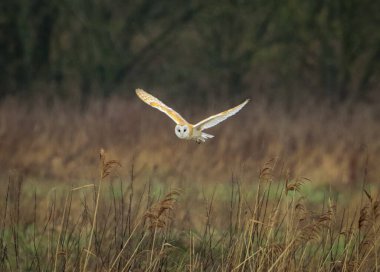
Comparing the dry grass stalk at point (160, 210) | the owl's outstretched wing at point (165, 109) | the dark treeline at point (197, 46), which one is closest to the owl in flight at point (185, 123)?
the owl's outstretched wing at point (165, 109)

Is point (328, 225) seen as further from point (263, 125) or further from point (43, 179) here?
point (263, 125)

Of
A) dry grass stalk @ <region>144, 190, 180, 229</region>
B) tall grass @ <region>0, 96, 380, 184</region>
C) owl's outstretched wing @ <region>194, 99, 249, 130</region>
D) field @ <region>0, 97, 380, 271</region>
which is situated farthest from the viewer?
tall grass @ <region>0, 96, 380, 184</region>

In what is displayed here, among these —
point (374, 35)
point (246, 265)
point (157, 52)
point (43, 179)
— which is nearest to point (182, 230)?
point (246, 265)

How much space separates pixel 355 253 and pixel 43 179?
299 inches

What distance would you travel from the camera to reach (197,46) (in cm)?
2325

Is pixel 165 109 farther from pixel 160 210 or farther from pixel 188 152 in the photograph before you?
pixel 188 152

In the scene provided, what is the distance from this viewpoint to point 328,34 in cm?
2044

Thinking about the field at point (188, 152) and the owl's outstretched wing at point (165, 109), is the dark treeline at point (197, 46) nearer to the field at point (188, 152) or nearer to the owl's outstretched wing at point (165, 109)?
the field at point (188, 152)

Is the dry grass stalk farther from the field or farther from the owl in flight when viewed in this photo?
the field

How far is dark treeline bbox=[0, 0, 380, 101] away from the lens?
2047 centimetres

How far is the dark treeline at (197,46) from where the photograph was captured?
806 inches

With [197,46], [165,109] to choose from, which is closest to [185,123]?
[165,109]

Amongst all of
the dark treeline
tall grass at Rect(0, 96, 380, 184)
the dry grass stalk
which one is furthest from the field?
the dry grass stalk

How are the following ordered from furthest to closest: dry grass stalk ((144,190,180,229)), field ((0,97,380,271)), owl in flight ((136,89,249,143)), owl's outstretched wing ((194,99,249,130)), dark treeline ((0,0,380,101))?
dark treeline ((0,0,380,101)) → field ((0,97,380,271)) → owl in flight ((136,89,249,143)) → owl's outstretched wing ((194,99,249,130)) → dry grass stalk ((144,190,180,229))
